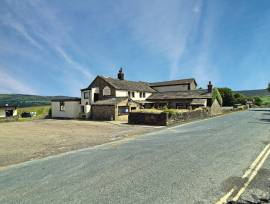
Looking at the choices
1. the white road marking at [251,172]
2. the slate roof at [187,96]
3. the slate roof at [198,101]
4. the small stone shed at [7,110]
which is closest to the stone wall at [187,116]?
the slate roof at [198,101]

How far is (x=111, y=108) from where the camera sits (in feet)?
121

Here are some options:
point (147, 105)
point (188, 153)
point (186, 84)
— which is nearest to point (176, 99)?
point (147, 105)

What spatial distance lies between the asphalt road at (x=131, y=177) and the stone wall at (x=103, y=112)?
81.9 feet

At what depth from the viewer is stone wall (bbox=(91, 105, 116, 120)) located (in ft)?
119

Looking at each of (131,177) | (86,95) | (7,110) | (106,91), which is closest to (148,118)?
(106,91)

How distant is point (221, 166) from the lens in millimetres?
8547

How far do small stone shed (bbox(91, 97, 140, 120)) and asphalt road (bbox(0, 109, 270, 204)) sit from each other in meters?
25.0

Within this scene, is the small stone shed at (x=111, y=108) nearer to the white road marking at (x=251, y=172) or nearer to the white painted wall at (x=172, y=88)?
the white painted wall at (x=172, y=88)

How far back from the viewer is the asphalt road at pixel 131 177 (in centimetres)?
597

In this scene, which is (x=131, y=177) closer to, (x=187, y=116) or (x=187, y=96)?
(x=187, y=116)

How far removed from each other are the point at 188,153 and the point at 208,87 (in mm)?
38105

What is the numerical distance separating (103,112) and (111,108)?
2.30 m

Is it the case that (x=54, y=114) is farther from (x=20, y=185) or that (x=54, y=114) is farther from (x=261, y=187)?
(x=261, y=187)

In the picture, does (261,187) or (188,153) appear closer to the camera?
(261,187)
